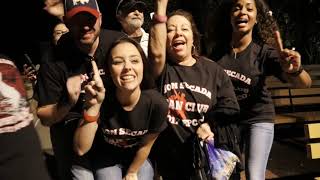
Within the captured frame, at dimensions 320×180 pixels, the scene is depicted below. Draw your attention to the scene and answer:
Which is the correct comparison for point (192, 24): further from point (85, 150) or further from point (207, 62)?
point (85, 150)

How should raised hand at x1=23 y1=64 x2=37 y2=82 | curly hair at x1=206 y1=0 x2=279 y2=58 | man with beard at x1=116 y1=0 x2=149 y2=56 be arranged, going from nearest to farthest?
curly hair at x1=206 y1=0 x2=279 y2=58, man with beard at x1=116 y1=0 x2=149 y2=56, raised hand at x1=23 y1=64 x2=37 y2=82

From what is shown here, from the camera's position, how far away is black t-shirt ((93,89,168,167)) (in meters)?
2.48

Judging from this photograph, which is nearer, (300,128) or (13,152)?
(13,152)

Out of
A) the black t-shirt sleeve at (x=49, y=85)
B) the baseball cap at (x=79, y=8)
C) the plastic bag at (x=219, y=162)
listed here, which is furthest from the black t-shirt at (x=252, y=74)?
the black t-shirt sleeve at (x=49, y=85)

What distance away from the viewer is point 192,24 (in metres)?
2.81

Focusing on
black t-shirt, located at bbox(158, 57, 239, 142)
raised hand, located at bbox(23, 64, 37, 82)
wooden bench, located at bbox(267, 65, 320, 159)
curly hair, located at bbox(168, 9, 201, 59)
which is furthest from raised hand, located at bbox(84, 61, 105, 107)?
wooden bench, located at bbox(267, 65, 320, 159)

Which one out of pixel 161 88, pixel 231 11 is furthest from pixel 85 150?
pixel 231 11

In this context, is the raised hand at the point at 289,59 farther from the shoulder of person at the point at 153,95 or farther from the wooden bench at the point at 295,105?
the wooden bench at the point at 295,105

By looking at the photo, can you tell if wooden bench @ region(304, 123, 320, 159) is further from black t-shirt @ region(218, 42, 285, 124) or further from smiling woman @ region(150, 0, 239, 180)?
smiling woman @ region(150, 0, 239, 180)

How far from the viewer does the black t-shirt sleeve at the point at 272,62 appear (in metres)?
3.08

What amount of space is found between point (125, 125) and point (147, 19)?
3.31 m

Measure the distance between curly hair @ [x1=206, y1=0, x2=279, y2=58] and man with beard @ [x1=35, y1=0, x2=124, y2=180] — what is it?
1.10 m

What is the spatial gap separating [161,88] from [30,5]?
5.50 meters

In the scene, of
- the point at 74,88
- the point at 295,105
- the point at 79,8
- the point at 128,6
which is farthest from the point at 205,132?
the point at 295,105
